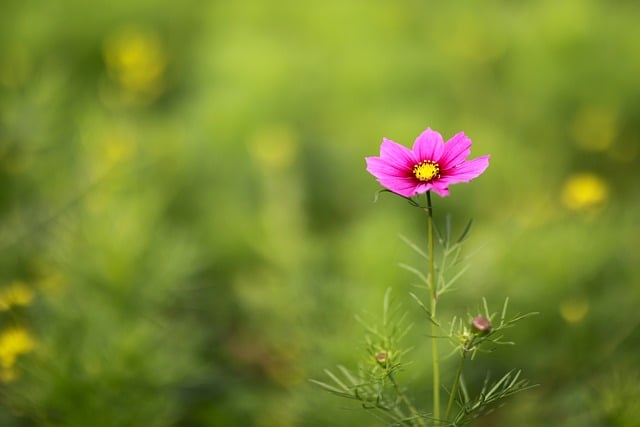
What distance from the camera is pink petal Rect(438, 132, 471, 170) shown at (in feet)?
1.35

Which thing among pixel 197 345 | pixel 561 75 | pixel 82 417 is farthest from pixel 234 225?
pixel 561 75

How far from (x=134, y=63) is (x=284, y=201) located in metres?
0.45

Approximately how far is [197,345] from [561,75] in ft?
3.70

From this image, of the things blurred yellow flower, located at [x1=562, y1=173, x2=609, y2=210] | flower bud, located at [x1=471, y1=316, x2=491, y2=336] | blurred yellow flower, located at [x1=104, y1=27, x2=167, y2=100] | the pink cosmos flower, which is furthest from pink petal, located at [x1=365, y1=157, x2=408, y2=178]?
blurred yellow flower, located at [x1=104, y1=27, x2=167, y2=100]

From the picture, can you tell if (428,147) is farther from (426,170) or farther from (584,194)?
(584,194)

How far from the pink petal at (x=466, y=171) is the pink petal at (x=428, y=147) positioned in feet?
0.05

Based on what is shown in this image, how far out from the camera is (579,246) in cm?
92

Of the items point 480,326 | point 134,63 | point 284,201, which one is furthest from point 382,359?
point 134,63

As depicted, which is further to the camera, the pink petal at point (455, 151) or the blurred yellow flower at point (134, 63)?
the blurred yellow flower at point (134, 63)

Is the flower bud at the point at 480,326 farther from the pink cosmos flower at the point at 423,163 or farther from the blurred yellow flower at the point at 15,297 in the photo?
the blurred yellow flower at the point at 15,297

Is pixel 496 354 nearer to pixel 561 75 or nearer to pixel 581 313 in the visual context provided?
pixel 581 313

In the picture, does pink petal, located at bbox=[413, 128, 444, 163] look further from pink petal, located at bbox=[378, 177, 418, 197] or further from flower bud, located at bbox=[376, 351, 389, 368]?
flower bud, located at bbox=[376, 351, 389, 368]

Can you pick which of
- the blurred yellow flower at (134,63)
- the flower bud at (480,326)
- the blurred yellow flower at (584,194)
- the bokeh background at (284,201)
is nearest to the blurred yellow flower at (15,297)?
the bokeh background at (284,201)

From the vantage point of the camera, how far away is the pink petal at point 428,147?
0.42 m
